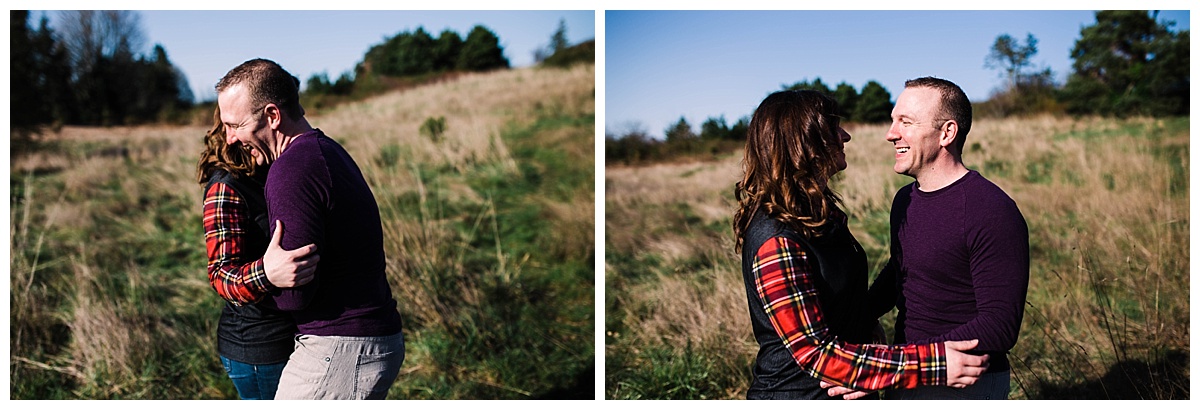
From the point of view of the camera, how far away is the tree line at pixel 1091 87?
4.75 meters

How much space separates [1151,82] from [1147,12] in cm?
87

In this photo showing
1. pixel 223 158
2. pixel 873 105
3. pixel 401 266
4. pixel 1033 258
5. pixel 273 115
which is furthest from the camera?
pixel 1033 258

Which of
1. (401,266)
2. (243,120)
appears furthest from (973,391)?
(401,266)

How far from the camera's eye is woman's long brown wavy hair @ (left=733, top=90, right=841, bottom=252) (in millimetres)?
1474

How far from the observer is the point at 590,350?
412 cm

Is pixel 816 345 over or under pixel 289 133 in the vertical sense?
under

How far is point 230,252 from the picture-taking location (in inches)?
71.9

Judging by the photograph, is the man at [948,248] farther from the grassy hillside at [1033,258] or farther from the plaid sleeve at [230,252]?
the plaid sleeve at [230,252]

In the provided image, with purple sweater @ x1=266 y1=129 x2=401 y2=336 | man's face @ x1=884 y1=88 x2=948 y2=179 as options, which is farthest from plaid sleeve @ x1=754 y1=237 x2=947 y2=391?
purple sweater @ x1=266 y1=129 x2=401 y2=336

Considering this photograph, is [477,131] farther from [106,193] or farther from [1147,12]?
[1147,12]

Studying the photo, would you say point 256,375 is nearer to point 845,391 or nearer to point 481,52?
point 845,391

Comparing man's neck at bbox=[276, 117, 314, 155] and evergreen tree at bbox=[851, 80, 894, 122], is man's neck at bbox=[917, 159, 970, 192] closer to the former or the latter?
man's neck at bbox=[276, 117, 314, 155]

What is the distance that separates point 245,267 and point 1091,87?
6.41 metres
